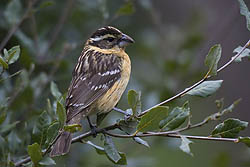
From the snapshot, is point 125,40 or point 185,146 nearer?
point 185,146

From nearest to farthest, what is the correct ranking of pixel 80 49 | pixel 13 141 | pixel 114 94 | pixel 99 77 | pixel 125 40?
pixel 13 141, pixel 114 94, pixel 99 77, pixel 125 40, pixel 80 49

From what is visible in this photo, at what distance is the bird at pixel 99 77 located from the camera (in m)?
4.39

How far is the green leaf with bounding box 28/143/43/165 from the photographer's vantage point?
3.26 meters

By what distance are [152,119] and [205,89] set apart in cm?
49

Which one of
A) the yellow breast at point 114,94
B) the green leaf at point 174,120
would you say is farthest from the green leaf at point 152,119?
the yellow breast at point 114,94

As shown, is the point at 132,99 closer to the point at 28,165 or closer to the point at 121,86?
the point at 28,165

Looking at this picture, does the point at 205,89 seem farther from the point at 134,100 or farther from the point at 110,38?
the point at 110,38

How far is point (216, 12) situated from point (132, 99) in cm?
515

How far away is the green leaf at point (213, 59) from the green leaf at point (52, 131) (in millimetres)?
1094

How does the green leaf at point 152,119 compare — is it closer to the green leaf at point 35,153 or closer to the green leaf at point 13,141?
the green leaf at point 35,153

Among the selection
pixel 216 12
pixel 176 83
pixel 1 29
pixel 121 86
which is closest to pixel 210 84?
pixel 121 86

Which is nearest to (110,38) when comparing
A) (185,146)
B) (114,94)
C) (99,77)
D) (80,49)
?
(99,77)

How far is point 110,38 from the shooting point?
5.11 m

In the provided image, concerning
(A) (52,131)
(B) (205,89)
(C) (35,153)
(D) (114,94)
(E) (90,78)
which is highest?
(B) (205,89)
